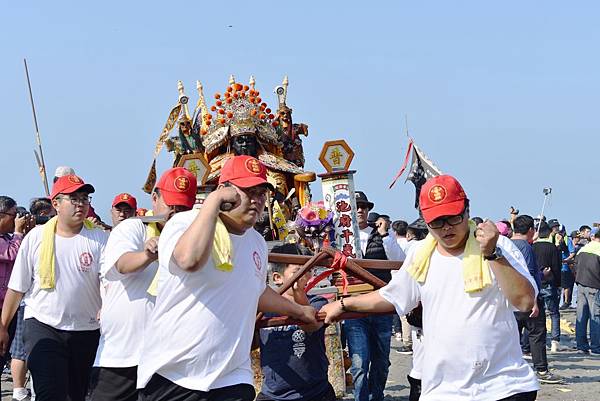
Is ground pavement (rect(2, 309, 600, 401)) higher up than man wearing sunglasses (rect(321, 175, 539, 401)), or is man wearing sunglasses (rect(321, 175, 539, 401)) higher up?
man wearing sunglasses (rect(321, 175, 539, 401))

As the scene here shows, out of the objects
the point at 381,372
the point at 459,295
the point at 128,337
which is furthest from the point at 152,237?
the point at 381,372

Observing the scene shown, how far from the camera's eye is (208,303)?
4.57 metres

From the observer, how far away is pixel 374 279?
569cm

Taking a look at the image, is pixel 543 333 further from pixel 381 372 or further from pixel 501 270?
pixel 501 270

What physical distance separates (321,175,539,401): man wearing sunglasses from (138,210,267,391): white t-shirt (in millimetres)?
993

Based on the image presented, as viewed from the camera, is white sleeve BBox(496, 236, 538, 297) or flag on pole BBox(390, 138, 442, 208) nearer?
white sleeve BBox(496, 236, 538, 297)

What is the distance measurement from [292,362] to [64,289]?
2.00 meters

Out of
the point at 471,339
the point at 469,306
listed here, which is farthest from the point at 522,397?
the point at 469,306

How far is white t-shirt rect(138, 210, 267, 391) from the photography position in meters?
4.54

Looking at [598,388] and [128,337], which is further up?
[128,337]

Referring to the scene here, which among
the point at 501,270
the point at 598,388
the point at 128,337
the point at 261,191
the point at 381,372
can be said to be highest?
the point at 261,191

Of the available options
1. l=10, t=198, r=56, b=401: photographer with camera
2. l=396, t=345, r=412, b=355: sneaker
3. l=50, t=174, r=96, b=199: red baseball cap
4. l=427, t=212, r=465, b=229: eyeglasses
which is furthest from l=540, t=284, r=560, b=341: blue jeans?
l=427, t=212, r=465, b=229: eyeglasses

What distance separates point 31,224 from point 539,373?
21.6 feet

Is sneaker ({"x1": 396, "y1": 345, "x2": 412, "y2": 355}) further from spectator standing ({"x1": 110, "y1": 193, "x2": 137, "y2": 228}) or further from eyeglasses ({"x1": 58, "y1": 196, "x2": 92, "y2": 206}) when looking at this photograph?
eyeglasses ({"x1": 58, "y1": 196, "x2": 92, "y2": 206})
